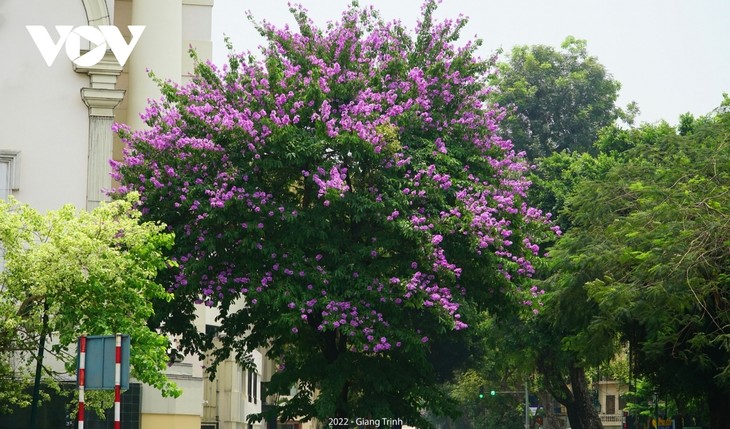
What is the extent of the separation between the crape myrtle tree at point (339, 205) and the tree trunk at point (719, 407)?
20.1ft

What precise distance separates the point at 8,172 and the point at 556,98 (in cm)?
4855

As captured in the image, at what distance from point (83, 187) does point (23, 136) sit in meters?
1.76

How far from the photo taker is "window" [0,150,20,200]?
96.9 ft

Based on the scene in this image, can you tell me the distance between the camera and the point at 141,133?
29141 mm

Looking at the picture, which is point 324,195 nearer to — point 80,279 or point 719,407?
point 80,279

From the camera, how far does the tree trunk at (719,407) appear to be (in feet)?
108

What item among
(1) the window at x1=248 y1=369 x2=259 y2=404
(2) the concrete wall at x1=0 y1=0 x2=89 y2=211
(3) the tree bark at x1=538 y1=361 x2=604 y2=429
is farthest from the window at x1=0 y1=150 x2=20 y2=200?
(1) the window at x1=248 y1=369 x2=259 y2=404

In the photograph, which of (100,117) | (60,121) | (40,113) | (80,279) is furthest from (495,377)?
(80,279)

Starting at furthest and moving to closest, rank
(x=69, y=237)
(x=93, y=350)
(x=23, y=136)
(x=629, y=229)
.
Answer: (x=629, y=229) < (x=23, y=136) < (x=69, y=237) < (x=93, y=350)

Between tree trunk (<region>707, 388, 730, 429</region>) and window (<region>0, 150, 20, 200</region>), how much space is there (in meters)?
17.4

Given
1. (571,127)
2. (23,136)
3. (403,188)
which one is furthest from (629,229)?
(571,127)

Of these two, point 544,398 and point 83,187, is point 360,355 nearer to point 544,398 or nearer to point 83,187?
point 83,187

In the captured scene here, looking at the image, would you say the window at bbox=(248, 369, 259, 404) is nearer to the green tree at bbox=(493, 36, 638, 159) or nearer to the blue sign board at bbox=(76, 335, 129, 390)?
the green tree at bbox=(493, 36, 638, 159)

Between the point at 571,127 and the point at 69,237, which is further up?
the point at 571,127
